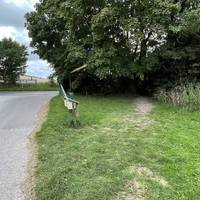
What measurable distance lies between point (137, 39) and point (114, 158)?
43.6 feet

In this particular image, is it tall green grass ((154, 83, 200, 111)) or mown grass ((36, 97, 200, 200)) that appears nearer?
mown grass ((36, 97, 200, 200))

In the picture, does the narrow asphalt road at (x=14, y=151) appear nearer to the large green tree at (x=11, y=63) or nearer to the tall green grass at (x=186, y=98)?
the tall green grass at (x=186, y=98)

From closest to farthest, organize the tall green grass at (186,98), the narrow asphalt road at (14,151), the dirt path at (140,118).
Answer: the narrow asphalt road at (14,151) → the dirt path at (140,118) → the tall green grass at (186,98)

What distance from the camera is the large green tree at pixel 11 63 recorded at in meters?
54.2

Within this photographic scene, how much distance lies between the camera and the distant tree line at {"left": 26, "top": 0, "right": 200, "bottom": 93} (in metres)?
19.9

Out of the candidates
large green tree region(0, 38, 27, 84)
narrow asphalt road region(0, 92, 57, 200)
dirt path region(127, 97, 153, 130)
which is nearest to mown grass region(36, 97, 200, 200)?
dirt path region(127, 97, 153, 130)

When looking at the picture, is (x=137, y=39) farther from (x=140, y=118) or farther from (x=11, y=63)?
(x=11, y=63)

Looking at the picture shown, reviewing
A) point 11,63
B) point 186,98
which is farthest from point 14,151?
point 11,63

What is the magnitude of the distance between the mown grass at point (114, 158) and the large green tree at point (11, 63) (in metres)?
42.8

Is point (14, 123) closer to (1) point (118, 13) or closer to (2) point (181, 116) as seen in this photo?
(2) point (181, 116)

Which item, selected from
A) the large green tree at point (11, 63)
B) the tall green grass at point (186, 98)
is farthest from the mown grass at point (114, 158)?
the large green tree at point (11, 63)

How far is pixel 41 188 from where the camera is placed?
6547 millimetres

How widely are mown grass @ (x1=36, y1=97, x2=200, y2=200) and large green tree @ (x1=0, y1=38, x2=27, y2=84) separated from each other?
42.8 metres

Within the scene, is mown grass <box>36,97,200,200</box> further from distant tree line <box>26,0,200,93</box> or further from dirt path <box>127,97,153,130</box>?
distant tree line <box>26,0,200,93</box>
